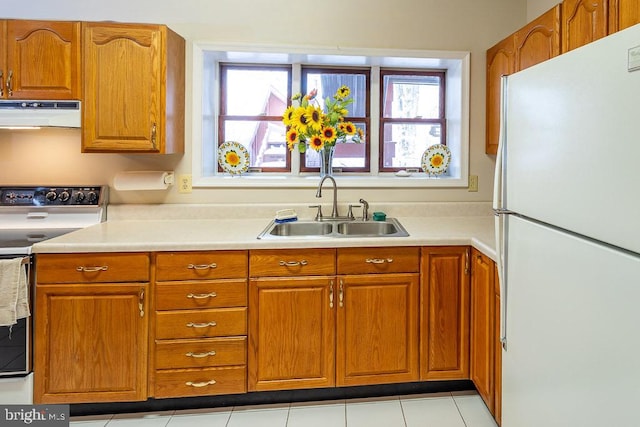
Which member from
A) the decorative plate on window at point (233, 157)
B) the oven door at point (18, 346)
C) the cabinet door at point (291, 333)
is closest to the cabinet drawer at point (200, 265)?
the cabinet door at point (291, 333)

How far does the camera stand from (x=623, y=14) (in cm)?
146

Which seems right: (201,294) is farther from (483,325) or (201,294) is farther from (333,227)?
(483,325)

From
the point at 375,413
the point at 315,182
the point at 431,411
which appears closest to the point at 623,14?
the point at 315,182

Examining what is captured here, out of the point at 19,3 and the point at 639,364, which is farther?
the point at 19,3

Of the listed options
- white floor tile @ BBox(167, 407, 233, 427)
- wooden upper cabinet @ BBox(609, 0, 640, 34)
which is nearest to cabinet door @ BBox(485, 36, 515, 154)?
wooden upper cabinet @ BBox(609, 0, 640, 34)

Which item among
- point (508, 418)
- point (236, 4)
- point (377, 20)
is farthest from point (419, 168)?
point (508, 418)

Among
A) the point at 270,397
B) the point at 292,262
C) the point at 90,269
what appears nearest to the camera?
the point at 90,269

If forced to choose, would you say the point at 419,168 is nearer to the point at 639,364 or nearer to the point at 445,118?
the point at 445,118

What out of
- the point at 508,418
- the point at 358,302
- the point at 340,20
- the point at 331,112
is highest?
the point at 340,20

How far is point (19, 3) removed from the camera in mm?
2377

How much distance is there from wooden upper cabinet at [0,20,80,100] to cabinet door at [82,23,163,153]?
0.28 feet

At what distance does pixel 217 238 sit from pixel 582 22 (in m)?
1.86

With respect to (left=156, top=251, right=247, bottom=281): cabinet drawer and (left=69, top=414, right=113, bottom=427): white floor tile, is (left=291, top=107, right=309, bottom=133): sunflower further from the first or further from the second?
(left=69, top=414, right=113, bottom=427): white floor tile

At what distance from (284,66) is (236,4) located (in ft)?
1.57
